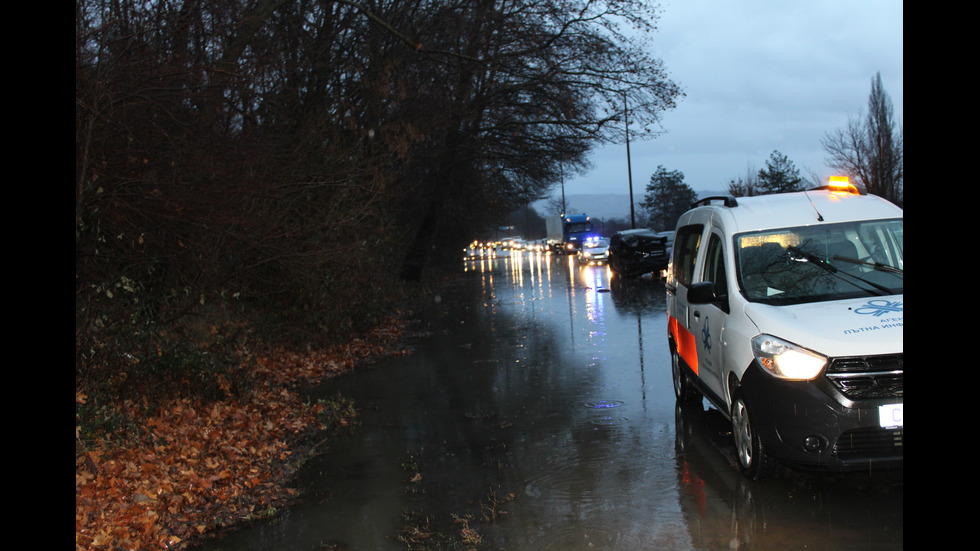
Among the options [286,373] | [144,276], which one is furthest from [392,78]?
[144,276]

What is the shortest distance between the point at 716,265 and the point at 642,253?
23164 millimetres

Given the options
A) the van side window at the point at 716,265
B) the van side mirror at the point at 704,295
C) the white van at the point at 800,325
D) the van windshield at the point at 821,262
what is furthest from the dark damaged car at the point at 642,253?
the van side mirror at the point at 704,295

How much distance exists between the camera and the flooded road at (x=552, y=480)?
5.14 m

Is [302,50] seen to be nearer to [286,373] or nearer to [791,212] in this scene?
[286,373]

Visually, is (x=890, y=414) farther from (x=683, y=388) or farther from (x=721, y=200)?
(x=683, y=388)

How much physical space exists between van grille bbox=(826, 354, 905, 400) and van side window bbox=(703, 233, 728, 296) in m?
1.50

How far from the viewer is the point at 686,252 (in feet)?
27.9

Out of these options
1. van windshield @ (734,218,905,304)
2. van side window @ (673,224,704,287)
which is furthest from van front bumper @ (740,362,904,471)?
van side window @ (673,224,704,287)

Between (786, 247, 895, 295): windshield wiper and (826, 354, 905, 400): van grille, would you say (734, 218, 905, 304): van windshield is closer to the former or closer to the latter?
(786, 247, 895, 295): windshield wiper

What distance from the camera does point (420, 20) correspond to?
19.5 meters

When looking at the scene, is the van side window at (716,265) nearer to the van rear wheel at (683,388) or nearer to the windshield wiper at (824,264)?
the windshield wiper at (824,264)

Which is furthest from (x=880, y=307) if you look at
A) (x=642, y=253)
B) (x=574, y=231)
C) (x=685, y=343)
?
(x=574, y=231)

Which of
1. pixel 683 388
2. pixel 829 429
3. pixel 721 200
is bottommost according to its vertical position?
pixel 683 388
